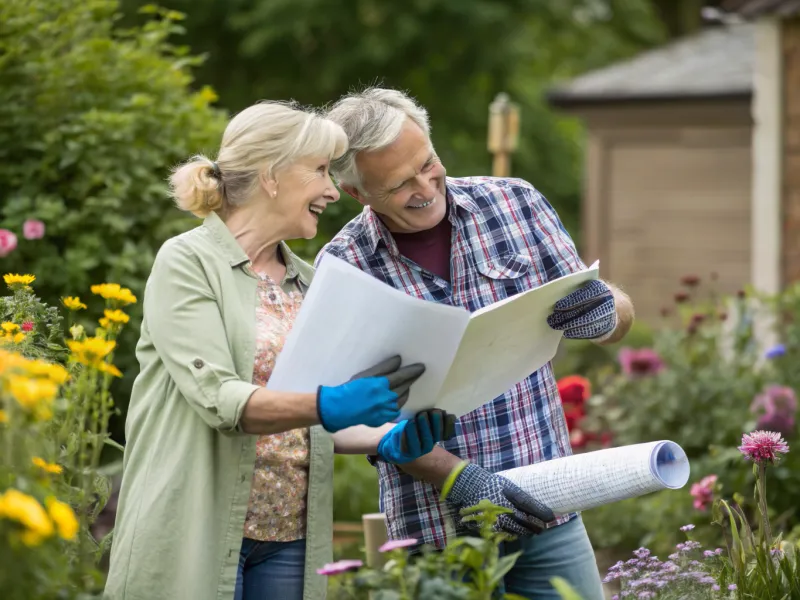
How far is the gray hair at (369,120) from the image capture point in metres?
2.75

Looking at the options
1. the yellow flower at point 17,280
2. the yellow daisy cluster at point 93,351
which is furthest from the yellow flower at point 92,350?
the yellow flower at point 17,280

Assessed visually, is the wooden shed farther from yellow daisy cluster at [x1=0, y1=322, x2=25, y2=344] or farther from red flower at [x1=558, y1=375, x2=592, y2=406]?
yellow daisy cluster at [x1=0, y1=322, x2=25, y2=344]

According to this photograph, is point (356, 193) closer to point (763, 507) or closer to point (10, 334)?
point (10, 334)

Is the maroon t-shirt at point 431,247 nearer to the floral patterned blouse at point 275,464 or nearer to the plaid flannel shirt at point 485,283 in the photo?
the plaid flannel shirt at point 485,283

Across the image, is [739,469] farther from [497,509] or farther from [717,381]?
[497,509]

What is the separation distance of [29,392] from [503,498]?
1.24 m

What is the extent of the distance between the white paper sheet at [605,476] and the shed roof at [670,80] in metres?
12.1

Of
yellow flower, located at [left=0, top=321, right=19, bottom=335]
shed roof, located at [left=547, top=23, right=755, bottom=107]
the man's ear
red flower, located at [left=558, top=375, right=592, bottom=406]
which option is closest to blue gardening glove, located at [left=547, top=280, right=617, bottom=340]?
the man's ear

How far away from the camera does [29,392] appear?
5.18 ft

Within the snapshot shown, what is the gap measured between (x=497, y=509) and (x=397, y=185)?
0.86 meters

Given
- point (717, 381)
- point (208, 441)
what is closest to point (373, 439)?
point (208, 441)

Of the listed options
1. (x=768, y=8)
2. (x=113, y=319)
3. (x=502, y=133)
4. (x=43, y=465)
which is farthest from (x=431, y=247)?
(x=768, y=8)

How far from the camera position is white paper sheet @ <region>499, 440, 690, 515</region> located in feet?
8.03

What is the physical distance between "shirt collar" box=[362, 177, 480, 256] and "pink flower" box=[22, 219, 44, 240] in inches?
71.3
